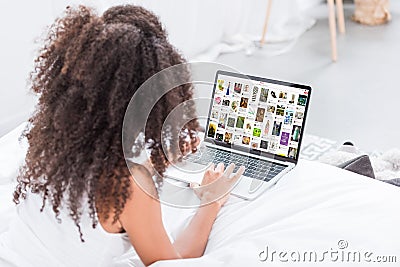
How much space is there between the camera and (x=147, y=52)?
39.8 inches

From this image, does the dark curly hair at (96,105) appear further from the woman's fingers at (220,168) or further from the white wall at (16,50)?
the white wall at (16,50)

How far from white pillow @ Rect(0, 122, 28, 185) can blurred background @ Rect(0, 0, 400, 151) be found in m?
0.51

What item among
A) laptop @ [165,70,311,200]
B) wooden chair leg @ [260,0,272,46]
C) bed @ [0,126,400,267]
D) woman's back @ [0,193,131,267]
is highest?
wooden chair leg @ [260,0,272,46]

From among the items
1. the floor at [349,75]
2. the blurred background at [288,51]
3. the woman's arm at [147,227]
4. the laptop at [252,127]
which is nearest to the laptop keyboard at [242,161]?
the laptop at [252,127]

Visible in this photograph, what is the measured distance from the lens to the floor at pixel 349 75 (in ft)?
8.16

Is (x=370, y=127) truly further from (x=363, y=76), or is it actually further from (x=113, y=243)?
(x=113, y=243)

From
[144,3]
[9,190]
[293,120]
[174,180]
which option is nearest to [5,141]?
[9,190]

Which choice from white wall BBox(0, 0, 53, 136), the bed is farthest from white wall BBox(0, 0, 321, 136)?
the bed

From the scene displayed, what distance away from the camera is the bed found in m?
1.09

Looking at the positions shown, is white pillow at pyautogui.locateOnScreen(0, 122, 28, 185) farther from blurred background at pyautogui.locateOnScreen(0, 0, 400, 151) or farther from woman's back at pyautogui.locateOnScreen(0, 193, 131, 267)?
blurred background at pyautogui.locateOnScreen(0, 0, 400, 151)

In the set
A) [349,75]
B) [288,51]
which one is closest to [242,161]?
[349,75]

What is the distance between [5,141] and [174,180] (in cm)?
46

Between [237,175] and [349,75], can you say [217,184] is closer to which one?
[237,175]

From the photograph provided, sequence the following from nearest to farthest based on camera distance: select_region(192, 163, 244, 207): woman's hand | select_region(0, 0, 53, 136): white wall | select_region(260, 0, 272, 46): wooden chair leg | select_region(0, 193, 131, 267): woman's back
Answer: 1. select_region(0, 193, 131, 267): woman's back
2. select_region(192, 163, 244, 207): woman's hand
3. select_region(0, 0, 53, 136): white wall
4. select_region(260, 0, 272, 46): wooden chair leg
